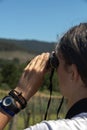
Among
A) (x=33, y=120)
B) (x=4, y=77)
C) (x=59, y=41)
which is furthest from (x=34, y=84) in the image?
(x=4, y=77)

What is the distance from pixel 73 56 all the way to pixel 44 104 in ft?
24.7

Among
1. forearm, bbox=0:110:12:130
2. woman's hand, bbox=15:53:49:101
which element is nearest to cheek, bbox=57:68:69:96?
woman's hand, bbox=15:53:49:101

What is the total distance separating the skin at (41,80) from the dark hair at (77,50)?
22 mm

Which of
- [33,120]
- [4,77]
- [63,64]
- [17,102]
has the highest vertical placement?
[63,64]

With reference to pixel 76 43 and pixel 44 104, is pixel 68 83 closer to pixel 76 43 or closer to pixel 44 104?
pixel 76 43

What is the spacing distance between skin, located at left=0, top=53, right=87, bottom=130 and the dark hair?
2 centimetres

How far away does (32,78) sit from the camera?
250 cm

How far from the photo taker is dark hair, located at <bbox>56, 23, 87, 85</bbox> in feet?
7.22

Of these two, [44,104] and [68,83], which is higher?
[68,83]

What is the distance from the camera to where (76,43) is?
221 cm

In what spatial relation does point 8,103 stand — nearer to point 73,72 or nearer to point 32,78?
point 32,78

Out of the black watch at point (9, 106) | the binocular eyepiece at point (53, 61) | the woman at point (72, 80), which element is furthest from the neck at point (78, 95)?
the black watch at point (9, 106)

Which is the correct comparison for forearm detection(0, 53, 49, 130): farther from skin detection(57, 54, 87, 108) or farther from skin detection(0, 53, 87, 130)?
skin detection(57, 54, 87, 108)

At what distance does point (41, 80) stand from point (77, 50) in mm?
338
